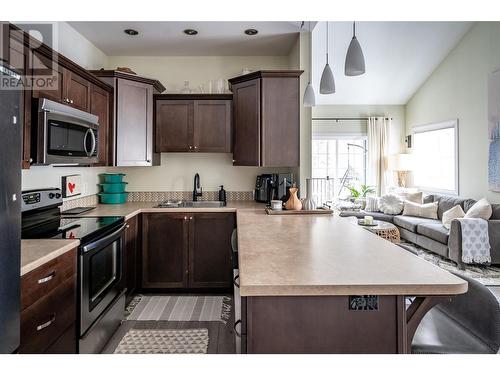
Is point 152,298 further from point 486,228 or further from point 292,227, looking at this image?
point 486,228

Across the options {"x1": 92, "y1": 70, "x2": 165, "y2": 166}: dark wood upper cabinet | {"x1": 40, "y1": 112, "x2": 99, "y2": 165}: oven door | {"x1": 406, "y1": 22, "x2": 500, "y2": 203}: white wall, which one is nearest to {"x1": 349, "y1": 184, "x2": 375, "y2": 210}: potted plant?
{"x1": 406, "y1": 22, "x2": 500, "y2": 203}: white wall

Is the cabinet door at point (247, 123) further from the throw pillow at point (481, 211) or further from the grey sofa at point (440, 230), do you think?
the throw pillow at point (481, 211)

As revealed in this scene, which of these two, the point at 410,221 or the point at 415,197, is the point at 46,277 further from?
the point at 415,197

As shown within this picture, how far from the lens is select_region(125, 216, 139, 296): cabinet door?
3.00m

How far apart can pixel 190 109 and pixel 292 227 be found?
1986mm

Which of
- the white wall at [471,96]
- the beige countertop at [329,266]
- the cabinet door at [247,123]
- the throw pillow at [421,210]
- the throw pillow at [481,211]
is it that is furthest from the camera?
the throw pillow at [421,210]

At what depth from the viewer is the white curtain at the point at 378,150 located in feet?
23.4

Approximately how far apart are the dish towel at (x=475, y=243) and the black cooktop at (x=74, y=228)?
399cm

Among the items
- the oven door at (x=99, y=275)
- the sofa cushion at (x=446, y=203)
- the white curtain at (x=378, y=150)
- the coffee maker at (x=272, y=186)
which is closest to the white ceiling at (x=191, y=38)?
the coffee maker at (x=272, y=186)

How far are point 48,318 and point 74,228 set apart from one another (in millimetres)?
733

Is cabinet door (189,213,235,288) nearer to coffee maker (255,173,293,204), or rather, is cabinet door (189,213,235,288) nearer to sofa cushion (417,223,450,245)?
coffee maker (255,173,293,204)

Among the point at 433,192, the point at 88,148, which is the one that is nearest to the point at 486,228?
the point at 433,192
